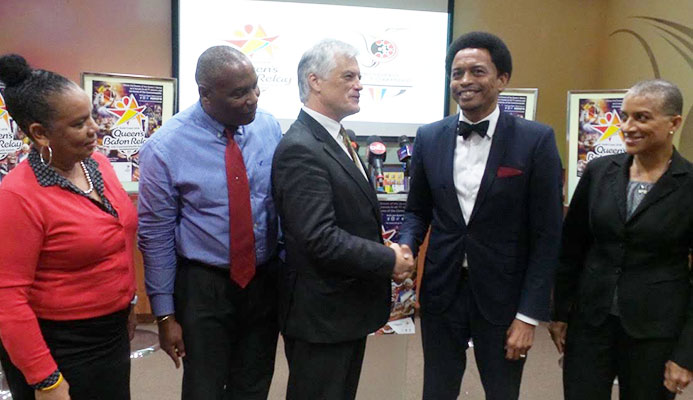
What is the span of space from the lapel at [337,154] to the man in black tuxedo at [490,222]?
0.78ft

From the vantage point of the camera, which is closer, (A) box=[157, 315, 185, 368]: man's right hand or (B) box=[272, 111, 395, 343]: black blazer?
(B) box=[272, 111, 395, 343]: black blazer

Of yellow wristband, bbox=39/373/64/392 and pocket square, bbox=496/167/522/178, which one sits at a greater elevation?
pocket square, bbox=496/167/522/178

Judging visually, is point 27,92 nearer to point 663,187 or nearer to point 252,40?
point 663,187

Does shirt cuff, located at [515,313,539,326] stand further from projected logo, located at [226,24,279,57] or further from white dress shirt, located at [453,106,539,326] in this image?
projected logo, located at [226,24,279,57]

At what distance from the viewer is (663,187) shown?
5.46 ft

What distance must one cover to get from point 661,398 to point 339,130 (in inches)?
53.9

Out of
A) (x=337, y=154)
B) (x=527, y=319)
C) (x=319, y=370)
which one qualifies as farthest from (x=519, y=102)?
(x=319, y=370)

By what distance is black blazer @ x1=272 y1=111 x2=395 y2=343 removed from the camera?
1.49 m

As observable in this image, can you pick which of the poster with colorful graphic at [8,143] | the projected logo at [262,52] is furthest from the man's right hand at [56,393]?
the projected logo at [262,52]

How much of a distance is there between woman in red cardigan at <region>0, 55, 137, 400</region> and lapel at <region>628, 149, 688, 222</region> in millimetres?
1595

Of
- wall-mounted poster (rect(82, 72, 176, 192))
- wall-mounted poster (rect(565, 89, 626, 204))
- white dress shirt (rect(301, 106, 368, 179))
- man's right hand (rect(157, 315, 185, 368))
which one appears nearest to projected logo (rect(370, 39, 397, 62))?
wall-mounted poster (rect(565, 89, 626, 204))

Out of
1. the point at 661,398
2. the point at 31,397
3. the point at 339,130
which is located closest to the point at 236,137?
the point at 339,130

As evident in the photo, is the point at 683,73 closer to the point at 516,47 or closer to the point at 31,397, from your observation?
the point at 516,47

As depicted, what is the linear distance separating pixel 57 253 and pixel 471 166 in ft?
4.07
